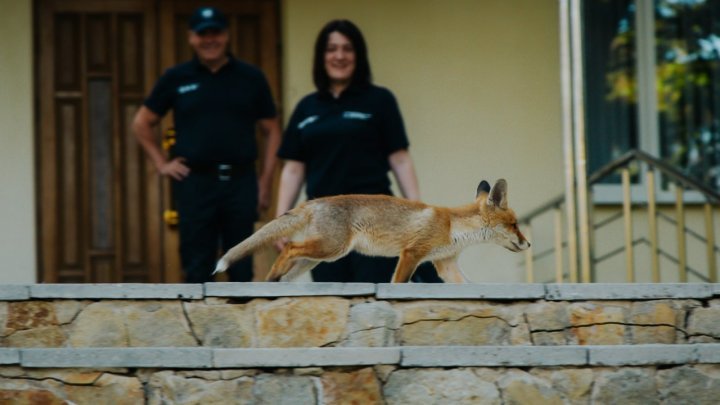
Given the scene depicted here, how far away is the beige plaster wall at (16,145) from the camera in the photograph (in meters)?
9.12

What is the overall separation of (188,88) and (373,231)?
2.08 m

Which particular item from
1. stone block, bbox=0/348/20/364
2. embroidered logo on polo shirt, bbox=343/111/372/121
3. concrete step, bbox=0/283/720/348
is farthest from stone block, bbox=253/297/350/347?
embroidered logo on polo shirt, bbox=343/111/372/121

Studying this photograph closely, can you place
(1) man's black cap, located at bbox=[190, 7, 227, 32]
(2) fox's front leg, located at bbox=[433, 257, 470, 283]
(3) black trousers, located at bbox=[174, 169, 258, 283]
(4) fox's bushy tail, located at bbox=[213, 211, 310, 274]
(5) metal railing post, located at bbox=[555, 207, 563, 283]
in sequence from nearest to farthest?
(4) fox's bushy tail, located at bbox=[213, 211, 310, 274] < (2) fox's front leg, located at bbox=[433, 257, 470, 283] < (3) black trousers, located at bbox=[174, 169, 258, 283] < (1) man's black cap, located at bbox=[190, 7, 227, 32] < (5) metal railing post, located at bbox=[555, 207, 563, 283]

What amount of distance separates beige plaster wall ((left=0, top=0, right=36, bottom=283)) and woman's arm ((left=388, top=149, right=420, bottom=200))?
333 cm

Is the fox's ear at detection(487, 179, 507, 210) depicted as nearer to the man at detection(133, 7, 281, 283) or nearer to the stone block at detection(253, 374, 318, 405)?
the stone block at detection(253, 374, 318, 405)

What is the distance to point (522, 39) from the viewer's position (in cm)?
956

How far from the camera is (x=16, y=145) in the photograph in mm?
9164

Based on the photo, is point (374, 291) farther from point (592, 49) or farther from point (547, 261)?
point (592, 49)

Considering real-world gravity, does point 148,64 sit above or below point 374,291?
above

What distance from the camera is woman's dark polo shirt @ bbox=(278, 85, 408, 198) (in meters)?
6.72

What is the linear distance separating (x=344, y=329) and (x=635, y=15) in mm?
5419

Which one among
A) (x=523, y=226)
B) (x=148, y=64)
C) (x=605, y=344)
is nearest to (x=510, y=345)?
(x=605, y=344)

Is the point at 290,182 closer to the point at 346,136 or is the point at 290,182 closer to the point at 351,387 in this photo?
the point at 346,136

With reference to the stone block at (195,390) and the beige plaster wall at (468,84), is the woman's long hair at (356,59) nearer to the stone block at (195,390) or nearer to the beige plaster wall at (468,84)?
the stone block at (195,390)
